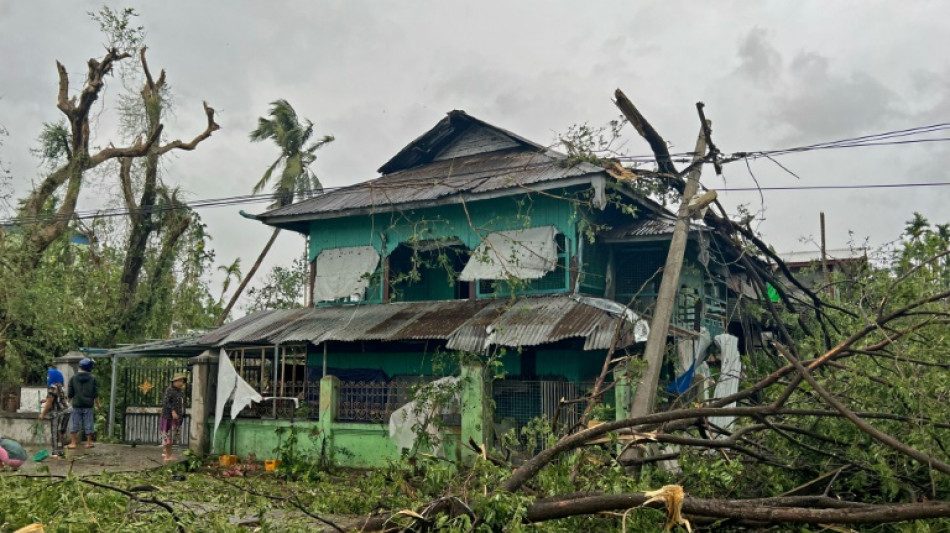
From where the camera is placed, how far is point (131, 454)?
14094mm

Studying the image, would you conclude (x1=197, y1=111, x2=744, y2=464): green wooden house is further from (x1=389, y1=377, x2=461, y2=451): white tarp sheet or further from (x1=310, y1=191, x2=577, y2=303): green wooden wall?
(x1=389, y1=377, x2=461, y2=451): white tarp sheet

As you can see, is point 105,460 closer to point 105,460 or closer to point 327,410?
point 105,460

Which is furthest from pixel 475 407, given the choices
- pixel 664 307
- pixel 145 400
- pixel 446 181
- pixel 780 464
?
pixel 145 400

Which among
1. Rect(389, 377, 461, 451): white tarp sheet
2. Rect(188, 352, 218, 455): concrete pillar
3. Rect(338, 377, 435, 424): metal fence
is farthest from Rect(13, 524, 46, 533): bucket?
Rect(188, 352, 218, 455): concrete pillar

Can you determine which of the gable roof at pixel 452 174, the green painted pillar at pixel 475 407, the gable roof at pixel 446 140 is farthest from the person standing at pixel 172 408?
the gable roof at pixel 446 140

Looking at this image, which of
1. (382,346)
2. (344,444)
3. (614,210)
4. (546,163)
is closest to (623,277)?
(614,210)

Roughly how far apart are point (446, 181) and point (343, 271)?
287 cm

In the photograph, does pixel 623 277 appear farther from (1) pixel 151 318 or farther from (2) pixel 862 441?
(1) pixel 151 318

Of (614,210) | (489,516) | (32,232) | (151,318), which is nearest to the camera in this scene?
(489,516)

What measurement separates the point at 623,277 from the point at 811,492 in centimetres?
1010

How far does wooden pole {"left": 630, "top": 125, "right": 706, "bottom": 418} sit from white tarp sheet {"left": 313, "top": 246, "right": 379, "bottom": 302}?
7857 mm

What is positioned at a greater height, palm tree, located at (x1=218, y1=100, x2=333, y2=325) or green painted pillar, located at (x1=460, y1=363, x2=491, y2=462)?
palm tree, located at (x1=218, y1=100, x2=333, y2=325)

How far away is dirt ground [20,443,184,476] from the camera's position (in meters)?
12.2

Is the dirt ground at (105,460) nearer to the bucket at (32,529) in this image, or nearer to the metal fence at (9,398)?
the metal fence at (9,398)
